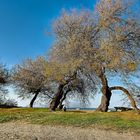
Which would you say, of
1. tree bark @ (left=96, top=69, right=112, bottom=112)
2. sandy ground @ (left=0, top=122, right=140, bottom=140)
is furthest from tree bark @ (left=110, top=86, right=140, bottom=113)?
sandy ground @ (left=0, top=122, right=140, bottom=140)

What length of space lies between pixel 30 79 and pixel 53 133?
33.1 m

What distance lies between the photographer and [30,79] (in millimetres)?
49688

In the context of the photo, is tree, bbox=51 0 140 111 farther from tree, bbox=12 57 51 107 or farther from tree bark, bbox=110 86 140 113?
tree, bbox=12 57 51 107

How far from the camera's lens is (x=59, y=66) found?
1328 inches

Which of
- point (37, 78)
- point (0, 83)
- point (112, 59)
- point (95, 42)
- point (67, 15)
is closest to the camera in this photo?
point (112, 59)

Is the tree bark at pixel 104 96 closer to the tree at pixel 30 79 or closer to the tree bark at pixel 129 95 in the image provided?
the tree bark at pixel 129 95

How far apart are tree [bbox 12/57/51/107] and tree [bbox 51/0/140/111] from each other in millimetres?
13866

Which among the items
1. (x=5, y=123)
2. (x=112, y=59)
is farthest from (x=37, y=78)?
(x=5, y=123)

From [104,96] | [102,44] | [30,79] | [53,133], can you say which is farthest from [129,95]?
[30,79]

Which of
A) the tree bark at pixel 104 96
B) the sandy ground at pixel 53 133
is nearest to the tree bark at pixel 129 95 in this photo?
the tree bark at pixel 104 96

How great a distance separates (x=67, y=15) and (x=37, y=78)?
15.6m

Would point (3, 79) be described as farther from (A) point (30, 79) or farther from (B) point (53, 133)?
(B) point (53, 133)

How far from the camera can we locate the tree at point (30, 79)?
160ft

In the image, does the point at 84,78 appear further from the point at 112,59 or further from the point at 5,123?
the point at 5,123
